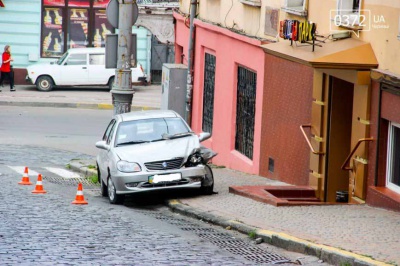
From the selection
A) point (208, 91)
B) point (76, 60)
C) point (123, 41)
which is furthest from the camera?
point (76, 60)

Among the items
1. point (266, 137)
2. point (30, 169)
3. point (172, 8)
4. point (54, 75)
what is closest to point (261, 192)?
point (266, 137)

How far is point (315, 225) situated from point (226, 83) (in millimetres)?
10529

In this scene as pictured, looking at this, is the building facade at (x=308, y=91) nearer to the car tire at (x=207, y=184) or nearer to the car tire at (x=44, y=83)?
the car tire at (x=207, y=184)

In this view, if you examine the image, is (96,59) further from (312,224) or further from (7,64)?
(312,224)

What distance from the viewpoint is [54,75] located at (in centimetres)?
4088

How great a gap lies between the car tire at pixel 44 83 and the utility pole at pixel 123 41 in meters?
18.6

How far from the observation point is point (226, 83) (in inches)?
984

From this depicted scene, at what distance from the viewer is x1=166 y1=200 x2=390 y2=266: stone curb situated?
12.1 m

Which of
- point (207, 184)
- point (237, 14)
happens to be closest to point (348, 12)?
point (207, 184)

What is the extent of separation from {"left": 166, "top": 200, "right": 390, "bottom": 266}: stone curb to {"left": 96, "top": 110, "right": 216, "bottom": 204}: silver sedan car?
146 centimetres

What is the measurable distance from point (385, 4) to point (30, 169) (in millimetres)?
11562

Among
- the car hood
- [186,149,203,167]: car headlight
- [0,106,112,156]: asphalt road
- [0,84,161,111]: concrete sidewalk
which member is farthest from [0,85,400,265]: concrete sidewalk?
[0,84,161,111]: concrete sidewalk

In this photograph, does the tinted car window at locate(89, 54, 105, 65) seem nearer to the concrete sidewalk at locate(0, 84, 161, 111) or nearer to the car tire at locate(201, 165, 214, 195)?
the concrete sidewalk at locate(0, 84, 161, 111)

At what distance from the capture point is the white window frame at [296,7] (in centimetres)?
2005
